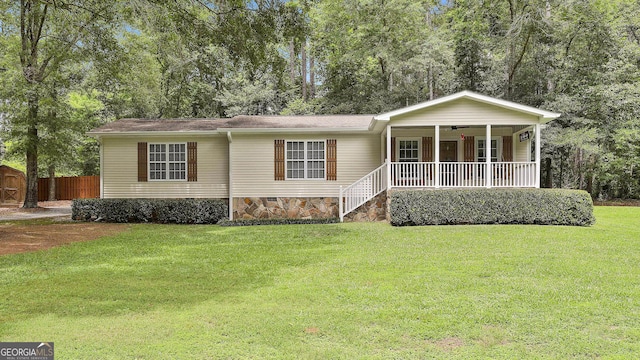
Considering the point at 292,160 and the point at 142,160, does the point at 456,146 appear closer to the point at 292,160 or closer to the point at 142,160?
the point at 292,160

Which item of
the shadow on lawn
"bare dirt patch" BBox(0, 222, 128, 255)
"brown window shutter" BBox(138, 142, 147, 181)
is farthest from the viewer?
"brown window shutter" BBox(138, 142, 147, 181)

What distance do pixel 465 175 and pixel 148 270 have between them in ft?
34.1

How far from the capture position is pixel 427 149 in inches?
577

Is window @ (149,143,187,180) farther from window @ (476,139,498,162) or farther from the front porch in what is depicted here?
window @ (476,139,498,162)

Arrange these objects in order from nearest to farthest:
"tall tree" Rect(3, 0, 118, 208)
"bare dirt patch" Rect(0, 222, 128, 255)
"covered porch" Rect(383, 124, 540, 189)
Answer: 1. "bare dirt patch" Rect(0, 222, 128, 255)
2. "covered porch" Rect(383, 124, 540, 189)
3. "tall tree" Rect(3, 0, 118, 208)

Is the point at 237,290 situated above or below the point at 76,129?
below

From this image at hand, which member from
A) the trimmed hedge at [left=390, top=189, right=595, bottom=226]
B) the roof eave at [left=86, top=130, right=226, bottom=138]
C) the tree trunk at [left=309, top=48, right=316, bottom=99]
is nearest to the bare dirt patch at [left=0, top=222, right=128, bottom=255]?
the roof eave at [left=86, top=130, right=226, bottom=138]

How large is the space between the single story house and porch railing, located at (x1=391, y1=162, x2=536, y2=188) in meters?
0.05

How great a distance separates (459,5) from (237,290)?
79.4ft

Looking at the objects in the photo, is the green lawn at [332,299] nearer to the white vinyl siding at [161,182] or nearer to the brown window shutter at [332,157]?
the brown window shutter at [332,157]

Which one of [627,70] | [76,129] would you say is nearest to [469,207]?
[627,70]

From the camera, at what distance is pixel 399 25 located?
22.3 m

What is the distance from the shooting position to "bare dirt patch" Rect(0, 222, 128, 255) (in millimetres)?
9039

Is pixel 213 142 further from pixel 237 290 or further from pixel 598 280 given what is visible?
pixel 598 280
